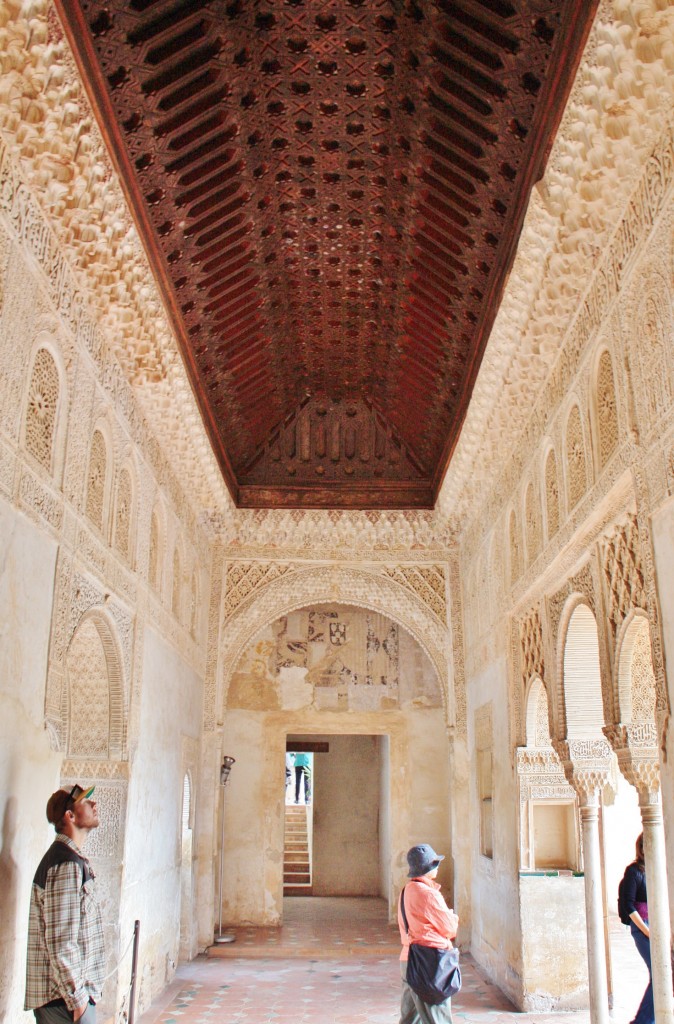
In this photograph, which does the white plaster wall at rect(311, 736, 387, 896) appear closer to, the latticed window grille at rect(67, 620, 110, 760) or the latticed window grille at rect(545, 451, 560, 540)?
the latticed window grille at rect(67, 620, 110, 760)

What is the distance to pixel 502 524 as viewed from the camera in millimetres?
7031

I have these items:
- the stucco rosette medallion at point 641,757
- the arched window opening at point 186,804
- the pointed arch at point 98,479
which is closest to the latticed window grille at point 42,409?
the pointed arch at point 98,479

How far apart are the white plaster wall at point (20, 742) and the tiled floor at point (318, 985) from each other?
Result: 273 centimetres

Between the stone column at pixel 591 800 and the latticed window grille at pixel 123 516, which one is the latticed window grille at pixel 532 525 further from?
the latticed window grille at pixel 123 516

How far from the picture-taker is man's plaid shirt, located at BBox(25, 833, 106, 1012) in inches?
127

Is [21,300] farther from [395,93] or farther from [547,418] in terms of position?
[547,418]

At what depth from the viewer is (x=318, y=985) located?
7.00m

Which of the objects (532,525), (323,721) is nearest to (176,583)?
(532,525)

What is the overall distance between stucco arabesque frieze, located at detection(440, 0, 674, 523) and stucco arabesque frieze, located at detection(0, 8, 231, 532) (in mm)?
1880

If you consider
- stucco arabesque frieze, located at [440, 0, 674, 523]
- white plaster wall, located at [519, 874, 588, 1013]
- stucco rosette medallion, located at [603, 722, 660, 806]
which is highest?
stucco arabesque frieze, located at [440, 0, 674, 523]

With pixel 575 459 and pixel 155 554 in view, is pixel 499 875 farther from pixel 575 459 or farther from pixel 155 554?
pixel 575 459

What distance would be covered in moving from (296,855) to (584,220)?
11613 mm

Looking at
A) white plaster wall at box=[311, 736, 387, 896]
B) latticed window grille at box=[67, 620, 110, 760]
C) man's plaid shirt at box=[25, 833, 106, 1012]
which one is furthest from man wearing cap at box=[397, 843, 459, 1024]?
white plaster wall at box=[311, 736, 387, 896]

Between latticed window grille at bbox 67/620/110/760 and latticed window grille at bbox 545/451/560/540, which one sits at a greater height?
latticed window grille at bbox 545/451/560/540
